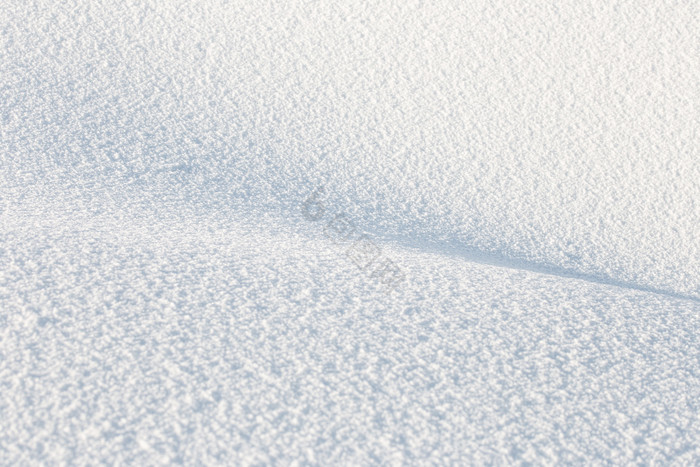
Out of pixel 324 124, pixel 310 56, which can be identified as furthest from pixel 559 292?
pixel 310 56

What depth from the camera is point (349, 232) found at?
1.53m

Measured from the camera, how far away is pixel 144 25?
2100mm

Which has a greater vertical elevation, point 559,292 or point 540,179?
point 540,179

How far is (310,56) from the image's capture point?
6.81 ft

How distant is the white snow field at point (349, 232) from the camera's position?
881 millimetres

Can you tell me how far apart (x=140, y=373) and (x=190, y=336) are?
109 millimetres

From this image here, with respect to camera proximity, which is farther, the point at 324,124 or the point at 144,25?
the point at 144,25

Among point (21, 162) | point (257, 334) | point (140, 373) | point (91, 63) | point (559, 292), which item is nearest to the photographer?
point (140, 373)

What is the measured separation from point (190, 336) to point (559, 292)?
806mm

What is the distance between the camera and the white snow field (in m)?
0.88

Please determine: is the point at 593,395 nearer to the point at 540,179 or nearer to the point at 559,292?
the point at 559,292

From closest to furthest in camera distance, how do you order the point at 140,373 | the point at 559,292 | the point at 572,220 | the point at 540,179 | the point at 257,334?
1. the point at 140,373
2. the point at 257,334
3. the point at 559,292
4. the point at 572,220
5. the point at 540,179

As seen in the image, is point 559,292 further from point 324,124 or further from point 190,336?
point 324,124

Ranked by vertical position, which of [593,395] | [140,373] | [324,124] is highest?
[324,124]
